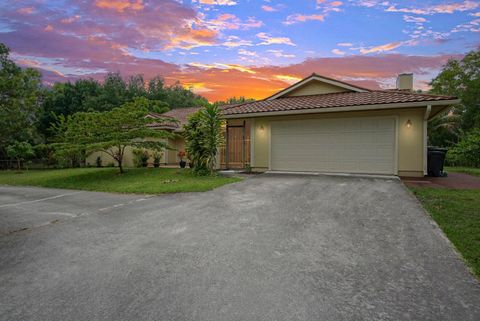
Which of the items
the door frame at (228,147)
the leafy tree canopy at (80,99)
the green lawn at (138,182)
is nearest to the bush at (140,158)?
the green lawn at (138,182)

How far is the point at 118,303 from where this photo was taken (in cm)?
260

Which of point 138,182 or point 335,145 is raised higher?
point 335,145

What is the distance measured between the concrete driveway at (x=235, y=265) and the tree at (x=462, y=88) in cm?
2512

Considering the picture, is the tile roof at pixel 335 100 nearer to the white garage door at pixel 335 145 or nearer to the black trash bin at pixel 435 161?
the white garage door at pixel 335 145

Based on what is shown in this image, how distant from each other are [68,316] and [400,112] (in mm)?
11801

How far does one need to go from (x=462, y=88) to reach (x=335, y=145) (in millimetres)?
26324

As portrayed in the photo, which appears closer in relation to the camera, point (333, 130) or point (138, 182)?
point (138, 182)

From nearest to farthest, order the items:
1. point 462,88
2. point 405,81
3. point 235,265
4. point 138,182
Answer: point 235,265, point 138,182, point 405,81, point 462,88

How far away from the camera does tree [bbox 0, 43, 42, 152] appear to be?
22.9 metres

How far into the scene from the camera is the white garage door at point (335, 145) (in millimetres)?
11016

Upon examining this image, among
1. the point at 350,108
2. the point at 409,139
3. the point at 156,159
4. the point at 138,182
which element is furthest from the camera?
the point at 156,159

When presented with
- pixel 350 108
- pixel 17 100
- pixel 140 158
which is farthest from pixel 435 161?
pixel 17 100

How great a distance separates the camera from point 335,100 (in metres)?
12.0

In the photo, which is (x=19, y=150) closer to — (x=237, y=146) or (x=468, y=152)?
(x=237, y=146)
